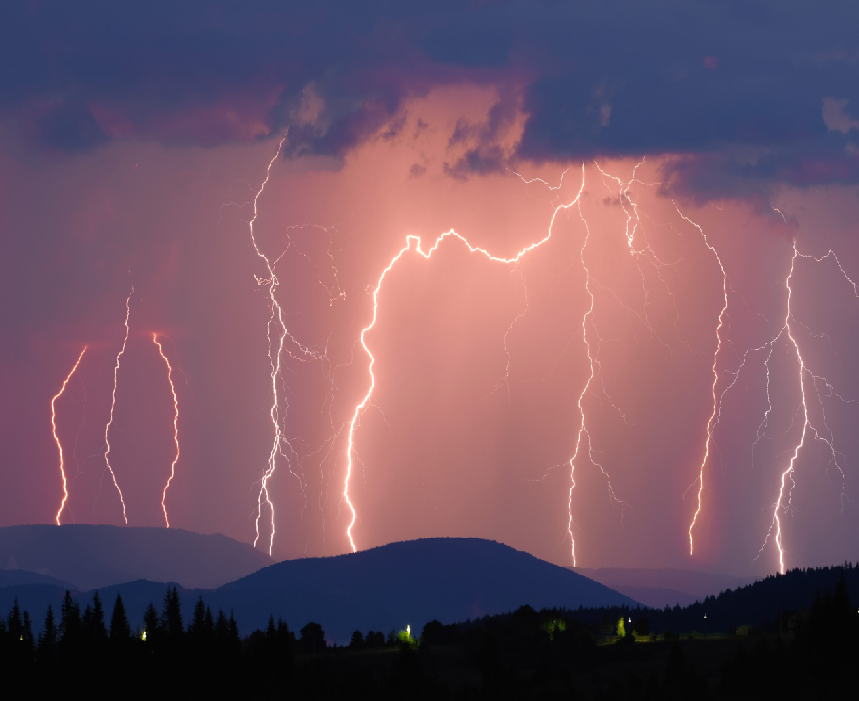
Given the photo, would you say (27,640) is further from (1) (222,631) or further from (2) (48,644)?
(1) (222,631)

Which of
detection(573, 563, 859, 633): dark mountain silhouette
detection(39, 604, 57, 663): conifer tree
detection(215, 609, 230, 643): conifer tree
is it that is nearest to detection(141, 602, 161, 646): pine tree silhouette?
detection(215, 609, 230, 643): conifer tree

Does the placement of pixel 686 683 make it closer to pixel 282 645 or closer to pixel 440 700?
pixel 440 700

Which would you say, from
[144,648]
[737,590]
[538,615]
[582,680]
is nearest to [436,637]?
[538,615]

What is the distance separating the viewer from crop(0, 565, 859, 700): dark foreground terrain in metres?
57.9

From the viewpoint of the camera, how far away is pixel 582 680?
71688 mm

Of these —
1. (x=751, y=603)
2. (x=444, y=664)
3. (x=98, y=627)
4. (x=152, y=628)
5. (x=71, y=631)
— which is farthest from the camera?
(x=751, y=603)

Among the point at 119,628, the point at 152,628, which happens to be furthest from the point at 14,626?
the point at 119,628

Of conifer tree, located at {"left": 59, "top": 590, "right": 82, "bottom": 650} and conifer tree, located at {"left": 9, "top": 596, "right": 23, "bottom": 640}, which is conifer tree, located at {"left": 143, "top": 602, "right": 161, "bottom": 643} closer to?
conifer tree, located at {"left": 59, "top": 590, "right": 82, "bottom": 650}

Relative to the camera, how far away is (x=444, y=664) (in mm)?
78188

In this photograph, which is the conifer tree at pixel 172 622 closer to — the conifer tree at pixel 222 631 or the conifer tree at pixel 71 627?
the conifer tree at pixel 222 631

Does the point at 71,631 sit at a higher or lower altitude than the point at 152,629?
lower

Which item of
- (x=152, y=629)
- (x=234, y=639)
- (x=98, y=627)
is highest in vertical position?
(x=98, y=627)

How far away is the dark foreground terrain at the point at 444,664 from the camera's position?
190 feet

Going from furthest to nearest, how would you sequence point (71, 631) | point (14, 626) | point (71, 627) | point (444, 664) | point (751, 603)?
point (751, 603)
point (444, 664)
point (14, 626)
point (71, 627)
point (71, 631)
